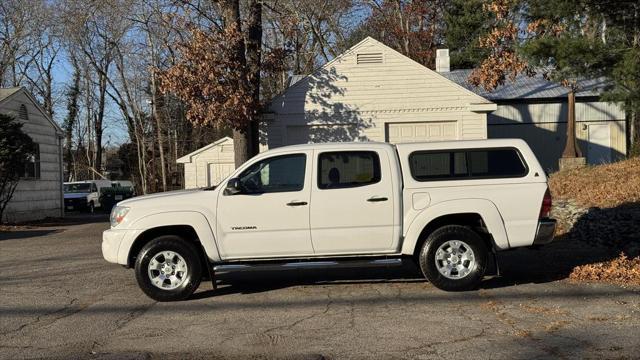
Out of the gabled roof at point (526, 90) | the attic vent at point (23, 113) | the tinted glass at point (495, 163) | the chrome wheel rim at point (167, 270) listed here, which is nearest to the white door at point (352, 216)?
the tinted glass at point (495, 163)

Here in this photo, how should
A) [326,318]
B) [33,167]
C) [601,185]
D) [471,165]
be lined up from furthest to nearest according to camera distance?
[33,167] < [601,185] < [471,165] < [326,318]

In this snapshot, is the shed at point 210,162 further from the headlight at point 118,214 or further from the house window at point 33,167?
the headlight at point 118,214

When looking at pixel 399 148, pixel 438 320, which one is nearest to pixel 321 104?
pixel 399 148

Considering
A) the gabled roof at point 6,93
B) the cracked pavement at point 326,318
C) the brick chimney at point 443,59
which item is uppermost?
the brick chimney at point 443,59

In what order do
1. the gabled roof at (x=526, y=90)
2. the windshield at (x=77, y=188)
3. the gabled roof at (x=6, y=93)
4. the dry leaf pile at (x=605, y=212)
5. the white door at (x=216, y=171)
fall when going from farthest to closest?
the windshield at (x=77, y=188)
the white door at (x=216, y=171)
the gabled roof at (x=526, y=90)
the gabled roof at (x=6, y=93)
the dry leaf pile at (x=605, y=212)

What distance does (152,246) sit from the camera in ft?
26.8

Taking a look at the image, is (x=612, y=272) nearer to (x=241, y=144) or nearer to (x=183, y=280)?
(x=183, y=280)

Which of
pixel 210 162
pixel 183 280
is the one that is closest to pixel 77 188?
pixel 210 162

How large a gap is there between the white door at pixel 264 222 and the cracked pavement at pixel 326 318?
640 mm

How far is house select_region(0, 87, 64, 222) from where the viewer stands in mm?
21656

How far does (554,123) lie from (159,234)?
74.2 ft

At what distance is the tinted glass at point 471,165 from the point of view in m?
8.29

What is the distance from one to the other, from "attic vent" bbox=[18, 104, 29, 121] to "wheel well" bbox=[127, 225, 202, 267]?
16.0 metres

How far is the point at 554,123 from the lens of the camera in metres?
27.4
